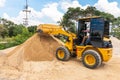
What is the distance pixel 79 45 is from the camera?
10648 mm

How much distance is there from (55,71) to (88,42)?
2090 millimetres

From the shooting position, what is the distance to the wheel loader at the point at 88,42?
→ 984cm

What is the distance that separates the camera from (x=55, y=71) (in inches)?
363

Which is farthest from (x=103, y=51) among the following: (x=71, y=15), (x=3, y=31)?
(x=3, y=31)

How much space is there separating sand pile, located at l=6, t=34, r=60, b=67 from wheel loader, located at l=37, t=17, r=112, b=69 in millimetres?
485

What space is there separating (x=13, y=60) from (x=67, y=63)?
2402 millimetres

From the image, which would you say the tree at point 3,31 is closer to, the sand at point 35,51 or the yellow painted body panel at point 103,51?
the sand at point 35,51

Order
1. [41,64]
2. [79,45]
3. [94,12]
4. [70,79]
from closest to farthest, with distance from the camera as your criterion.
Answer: [70,79], [41,64], [79,45], [94,12]

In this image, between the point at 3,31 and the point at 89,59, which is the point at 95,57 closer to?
the point at 89,59

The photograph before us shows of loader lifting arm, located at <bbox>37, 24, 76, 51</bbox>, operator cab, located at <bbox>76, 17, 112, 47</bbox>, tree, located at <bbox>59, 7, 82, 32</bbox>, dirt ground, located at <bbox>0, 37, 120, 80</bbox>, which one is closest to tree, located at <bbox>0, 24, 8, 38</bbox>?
tree, located at <bbox>59, 7, 82, 32</bbox>

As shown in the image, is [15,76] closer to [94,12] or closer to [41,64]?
[41,64]

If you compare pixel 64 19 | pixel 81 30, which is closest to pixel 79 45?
pixel 81 30

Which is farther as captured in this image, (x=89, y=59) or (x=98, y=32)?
(x=89, y=59)

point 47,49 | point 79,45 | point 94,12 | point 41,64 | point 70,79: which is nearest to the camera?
point 70,79
